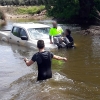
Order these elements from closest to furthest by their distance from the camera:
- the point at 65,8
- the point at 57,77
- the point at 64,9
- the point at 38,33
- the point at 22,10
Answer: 1. the point at 57,77
2. the point at 38,33
3. the point at 64,9
4. the point at 65,8
5. the point at 22,10

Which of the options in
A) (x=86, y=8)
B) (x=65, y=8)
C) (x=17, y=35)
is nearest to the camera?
(x=17, y=35)

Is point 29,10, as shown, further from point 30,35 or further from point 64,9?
point 30,35

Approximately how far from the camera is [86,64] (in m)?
12.4

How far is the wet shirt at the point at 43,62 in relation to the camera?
8.21 m

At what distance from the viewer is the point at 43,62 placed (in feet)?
27.2

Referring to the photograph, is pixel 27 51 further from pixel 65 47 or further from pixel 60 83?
pixel 60 83

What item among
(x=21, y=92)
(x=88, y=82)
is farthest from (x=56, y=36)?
(x=21, y=92)

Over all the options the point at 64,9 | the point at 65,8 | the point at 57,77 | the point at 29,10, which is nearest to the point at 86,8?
the point at 64,9

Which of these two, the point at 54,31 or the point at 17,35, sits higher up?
the point at 54,31

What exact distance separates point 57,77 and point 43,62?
1.12 meters

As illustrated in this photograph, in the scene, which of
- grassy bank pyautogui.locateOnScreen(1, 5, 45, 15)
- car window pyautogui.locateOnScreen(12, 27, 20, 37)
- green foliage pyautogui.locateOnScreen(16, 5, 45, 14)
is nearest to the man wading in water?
car window pyautogui.locateOnScreen(12, 27, 20, 37)

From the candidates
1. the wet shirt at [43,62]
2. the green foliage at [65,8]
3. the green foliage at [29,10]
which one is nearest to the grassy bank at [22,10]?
the green foliage at [29,10]

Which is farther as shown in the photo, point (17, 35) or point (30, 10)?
point (30, 10)

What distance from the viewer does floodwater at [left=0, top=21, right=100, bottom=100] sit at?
788 centimetres
